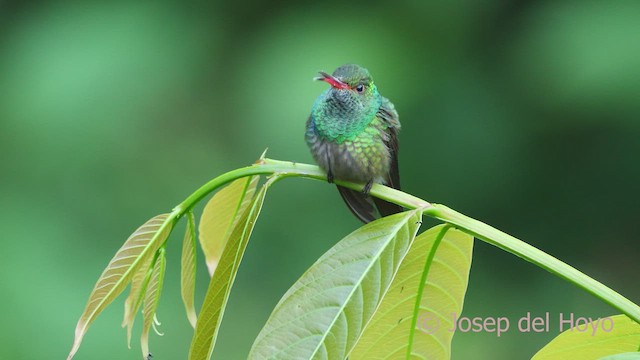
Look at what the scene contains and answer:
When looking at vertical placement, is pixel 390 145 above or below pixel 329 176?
above

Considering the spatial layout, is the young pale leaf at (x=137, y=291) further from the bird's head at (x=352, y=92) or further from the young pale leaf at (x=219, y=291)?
the bird's head at (x=352, y=92)

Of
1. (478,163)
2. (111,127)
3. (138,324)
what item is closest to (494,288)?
(478,163)

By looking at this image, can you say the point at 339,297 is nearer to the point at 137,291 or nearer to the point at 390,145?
the point at 137,291

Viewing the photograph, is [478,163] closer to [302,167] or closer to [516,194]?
[516,194]

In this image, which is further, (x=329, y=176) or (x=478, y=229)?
(x=329, y=176)

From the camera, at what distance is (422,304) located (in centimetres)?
54

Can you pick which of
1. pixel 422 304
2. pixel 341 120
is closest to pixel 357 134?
pixel 341 120

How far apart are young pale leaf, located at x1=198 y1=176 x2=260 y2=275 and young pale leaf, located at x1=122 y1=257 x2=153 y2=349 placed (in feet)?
0.28

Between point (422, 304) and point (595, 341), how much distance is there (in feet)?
0.39

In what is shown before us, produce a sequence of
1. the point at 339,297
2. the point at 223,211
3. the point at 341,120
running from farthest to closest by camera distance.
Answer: the point at 341,120 < the point at 223,211 < the point at 339,297

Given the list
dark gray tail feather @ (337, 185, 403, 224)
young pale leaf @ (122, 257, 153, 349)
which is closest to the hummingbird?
dark gray tail feather @ (337, 185, 403, 224)

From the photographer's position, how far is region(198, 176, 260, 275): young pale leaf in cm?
61

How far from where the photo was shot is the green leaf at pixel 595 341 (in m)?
0.52

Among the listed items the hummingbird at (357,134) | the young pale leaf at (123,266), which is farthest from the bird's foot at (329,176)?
the young pale leaf at (123,266)
